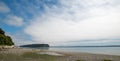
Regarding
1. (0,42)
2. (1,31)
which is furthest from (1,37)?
(1,31)

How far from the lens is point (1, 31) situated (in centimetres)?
8881

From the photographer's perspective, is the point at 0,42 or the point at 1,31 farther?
the point at 1,31

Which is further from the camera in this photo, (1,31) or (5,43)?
(1,31)

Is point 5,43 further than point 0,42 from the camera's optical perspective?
Yes

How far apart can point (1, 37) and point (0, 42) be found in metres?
2.59

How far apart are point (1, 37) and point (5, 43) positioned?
6816 millimetres

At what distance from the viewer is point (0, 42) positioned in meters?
77.4

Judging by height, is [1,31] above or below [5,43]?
above

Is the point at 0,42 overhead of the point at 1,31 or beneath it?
beneath

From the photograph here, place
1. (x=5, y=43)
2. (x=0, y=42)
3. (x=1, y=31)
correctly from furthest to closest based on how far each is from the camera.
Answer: (x=1, y=31)
(x=5, y=43)
(x=0, y=42)

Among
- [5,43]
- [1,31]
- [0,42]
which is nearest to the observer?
[0,42]

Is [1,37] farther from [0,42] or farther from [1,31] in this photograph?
[1,31]

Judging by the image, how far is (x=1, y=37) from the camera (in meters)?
77.5

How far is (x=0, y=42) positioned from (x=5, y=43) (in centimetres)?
598
